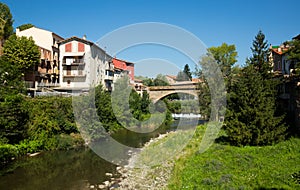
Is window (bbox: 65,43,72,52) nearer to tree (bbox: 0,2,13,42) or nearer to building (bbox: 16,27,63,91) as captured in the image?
building (bbox: 16,27,63,91)

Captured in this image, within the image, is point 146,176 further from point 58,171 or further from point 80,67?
point 80,67

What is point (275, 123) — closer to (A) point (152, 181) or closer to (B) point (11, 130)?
(A) point (152, 181)

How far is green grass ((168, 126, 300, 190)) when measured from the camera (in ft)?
32.8

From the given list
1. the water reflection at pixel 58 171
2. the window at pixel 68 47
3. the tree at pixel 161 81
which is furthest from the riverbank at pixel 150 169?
the tree at pixel 161 81

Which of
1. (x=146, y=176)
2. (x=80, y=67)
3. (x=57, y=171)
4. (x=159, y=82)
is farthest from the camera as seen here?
(x=159, y=82)

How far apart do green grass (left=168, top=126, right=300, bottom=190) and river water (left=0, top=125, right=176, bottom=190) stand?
4728mm

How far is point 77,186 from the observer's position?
13.0 meters

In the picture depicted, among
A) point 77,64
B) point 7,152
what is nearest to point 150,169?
point 7,152

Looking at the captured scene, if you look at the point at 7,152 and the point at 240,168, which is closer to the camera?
the point at 240,168

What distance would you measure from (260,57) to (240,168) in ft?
47.8

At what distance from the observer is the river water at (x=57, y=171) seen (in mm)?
13102

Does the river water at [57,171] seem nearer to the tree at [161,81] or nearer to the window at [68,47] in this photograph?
the window at [68,47]

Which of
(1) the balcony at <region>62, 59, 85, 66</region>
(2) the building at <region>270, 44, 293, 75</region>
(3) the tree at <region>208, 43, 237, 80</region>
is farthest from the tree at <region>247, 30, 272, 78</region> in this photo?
(1) the balcony at <region>62, 59, 85, 66</region>

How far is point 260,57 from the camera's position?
915 inches
